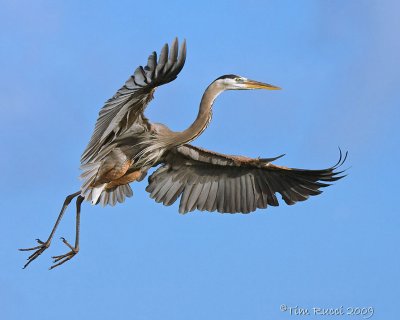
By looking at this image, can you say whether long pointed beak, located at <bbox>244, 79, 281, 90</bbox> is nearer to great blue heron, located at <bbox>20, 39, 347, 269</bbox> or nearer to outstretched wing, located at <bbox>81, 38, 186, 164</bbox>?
great blue heron, located at <bbox>20, 39, 347, 269</bbox>

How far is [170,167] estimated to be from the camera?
16.2 m

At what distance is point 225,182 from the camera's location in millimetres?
16516

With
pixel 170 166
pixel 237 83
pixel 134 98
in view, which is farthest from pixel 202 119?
pixel 170 166

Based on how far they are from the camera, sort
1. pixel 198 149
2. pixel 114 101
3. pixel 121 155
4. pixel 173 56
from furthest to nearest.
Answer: pixel 198 149, pixel 121 155, pixel 114 101, pixel 173 56

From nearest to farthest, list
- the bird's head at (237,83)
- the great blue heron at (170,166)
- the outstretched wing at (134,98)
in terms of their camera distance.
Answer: the outstretched wing at (134,98), the great blue heron at (170,166), the bird's head at (237,83)

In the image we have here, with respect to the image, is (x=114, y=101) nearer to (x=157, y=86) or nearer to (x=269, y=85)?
(x=157, y=86)

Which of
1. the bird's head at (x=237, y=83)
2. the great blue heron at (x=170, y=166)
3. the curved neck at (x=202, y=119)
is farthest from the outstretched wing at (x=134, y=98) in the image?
the bird's head at (x=237, y=83)

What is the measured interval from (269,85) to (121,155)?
98.7 inches

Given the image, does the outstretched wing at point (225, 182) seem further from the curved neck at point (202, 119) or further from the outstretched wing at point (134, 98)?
the outstretched wing at point (134, 98)

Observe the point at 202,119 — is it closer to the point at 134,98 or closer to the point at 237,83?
the point at 237,83

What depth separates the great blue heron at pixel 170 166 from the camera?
13805mm

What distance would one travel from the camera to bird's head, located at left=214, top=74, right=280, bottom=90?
1502 cm

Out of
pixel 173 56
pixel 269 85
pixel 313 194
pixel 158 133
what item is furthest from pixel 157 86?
pixel 313 194

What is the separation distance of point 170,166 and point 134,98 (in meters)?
2.60
